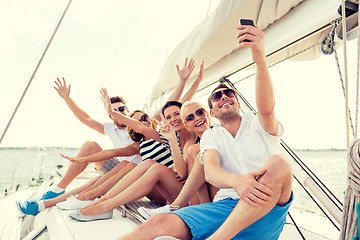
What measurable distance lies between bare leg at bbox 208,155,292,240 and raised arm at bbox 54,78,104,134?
227cm

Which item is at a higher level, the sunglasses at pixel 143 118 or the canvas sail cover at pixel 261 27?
the canvas sail cover at pixel 261 27

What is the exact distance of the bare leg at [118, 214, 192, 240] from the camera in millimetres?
1091

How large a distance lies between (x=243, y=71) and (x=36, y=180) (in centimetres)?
430

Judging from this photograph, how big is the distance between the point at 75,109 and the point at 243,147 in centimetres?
218

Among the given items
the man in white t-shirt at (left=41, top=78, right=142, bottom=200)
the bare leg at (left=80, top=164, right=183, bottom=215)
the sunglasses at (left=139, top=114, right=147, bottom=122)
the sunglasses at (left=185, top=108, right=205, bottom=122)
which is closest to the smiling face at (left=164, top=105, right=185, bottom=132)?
the sunglasses at (left=185, top=108, right=205, bottom=122)

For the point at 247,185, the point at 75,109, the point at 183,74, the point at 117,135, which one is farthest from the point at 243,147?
the point at 75,109

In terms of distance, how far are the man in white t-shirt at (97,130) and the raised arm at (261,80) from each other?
5.26ft

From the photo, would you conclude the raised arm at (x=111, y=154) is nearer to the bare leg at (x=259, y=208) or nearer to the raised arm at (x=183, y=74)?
the raised arm at (x=183, y=74)

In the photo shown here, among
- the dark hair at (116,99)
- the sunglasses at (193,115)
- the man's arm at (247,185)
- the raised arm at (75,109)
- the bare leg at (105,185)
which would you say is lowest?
the bare leg at (105,185)

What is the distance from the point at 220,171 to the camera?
50.5 inches

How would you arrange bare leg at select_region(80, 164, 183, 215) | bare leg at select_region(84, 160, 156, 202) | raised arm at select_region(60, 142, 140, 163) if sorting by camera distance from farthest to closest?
raised arm at select_region(60, 142, 140, 163) < bare leg at select_region(84, 160, 156, 202) < bare leg at select_region(80, 164, 183, 215)

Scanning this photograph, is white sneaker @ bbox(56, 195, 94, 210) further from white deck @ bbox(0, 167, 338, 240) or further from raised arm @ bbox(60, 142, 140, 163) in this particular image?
raised arm @ bbox(60, 142, 140, 163)

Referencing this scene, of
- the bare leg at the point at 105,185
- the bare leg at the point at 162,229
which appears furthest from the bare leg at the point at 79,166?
the bare leg at the point at 162,229

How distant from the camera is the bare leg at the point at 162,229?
3.58 ft
